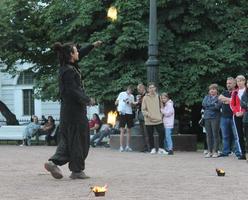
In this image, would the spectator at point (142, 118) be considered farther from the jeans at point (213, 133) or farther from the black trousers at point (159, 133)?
the jeans at point (213, 133)

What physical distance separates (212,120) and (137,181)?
23.3 feet

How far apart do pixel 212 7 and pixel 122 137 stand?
283 inches

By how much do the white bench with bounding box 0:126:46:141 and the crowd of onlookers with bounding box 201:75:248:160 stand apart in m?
12.9

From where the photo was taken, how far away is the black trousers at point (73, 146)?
35.8ft

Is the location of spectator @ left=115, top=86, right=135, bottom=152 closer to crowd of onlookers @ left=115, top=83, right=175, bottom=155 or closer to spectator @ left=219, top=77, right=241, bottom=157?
crowd of onlookers @ left=115, top=83, right=175, bottom=155

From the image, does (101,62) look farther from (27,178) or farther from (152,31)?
(27,178)

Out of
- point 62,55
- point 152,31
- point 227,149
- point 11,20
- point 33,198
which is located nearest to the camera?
point 33,198

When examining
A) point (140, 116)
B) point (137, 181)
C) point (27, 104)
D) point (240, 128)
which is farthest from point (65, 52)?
point (27, 104)

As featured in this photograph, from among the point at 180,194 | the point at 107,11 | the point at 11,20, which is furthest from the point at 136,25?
the point at 180,194

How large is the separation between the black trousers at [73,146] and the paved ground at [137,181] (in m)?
0.31

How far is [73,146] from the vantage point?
10914 mm

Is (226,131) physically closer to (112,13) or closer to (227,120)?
(227,120)

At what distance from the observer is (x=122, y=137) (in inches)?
794

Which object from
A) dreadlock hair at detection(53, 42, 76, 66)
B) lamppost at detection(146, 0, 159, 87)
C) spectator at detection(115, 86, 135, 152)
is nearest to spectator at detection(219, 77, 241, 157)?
lamppost at detection(146, 0, 159, 87)
